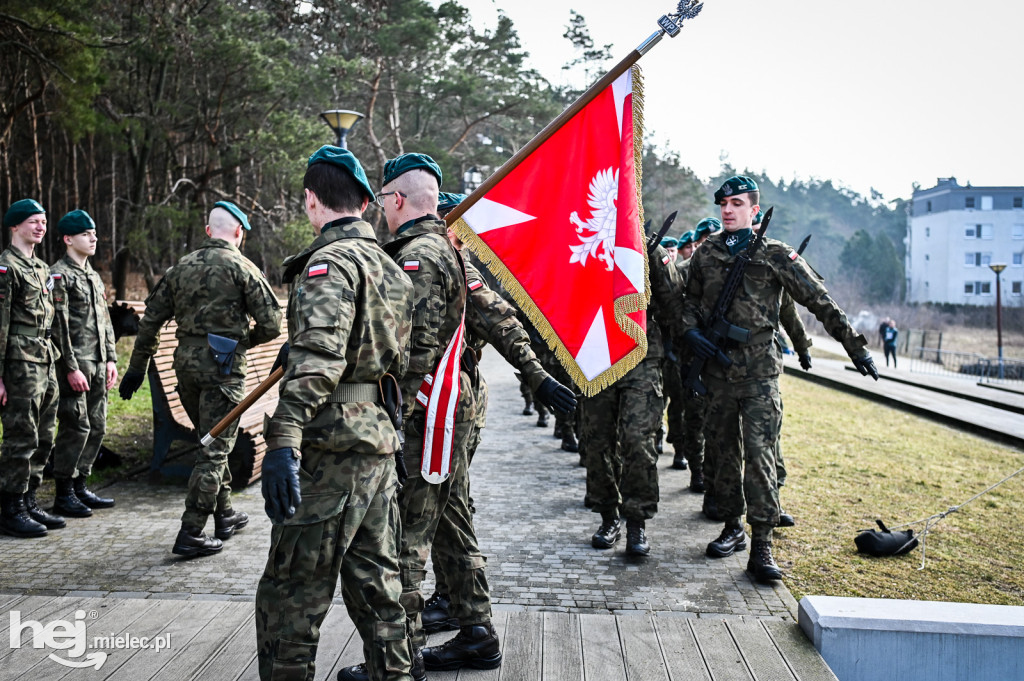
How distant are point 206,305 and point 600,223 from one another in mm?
2818

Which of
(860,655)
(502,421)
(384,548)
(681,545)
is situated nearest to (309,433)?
(384,548)

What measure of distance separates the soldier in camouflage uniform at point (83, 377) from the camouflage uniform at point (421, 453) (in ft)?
12.7

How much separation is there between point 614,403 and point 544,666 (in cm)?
239

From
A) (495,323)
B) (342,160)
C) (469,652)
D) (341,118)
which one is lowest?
(469,652)

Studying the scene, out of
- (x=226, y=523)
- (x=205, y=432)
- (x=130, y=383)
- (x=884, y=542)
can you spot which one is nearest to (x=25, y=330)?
(x=130, y=383)

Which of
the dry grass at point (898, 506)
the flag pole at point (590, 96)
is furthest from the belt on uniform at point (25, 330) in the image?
the dry grass at point (898, 506)

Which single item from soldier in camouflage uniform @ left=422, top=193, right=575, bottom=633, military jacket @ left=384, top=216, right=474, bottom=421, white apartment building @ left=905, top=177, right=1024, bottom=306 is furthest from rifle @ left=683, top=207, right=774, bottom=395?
white apartment building @ left=905, top=177, right=1024, bottom=306

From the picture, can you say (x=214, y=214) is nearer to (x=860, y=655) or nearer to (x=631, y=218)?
(x=631, y=218)

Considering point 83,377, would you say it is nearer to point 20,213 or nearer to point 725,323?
point 20,213

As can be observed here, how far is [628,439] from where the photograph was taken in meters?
5.49

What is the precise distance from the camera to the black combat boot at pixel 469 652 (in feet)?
12.1

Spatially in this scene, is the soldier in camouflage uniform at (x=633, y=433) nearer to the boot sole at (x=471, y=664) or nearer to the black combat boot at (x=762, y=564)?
the black combat boot at (x=762, y=564)

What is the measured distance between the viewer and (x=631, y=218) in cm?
434

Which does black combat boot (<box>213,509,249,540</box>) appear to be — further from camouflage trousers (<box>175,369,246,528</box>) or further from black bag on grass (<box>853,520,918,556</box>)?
black bag on grass (<box>853,520,918,556</box>)
